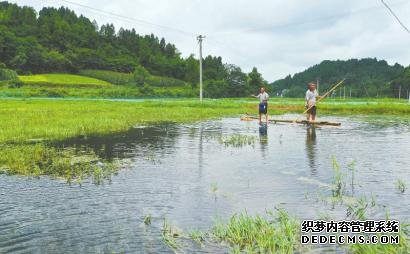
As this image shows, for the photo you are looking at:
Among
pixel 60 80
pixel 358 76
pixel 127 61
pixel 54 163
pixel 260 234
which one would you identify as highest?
pixel 127 61

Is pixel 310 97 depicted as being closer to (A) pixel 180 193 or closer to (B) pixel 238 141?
(B) pixel 238 141

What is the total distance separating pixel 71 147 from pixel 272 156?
7.89 meters

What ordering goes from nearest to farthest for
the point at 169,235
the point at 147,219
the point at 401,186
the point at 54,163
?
1. the point at 169,235
2. the point at 147,219
3. the point at 401,186
4. the point at 54,163

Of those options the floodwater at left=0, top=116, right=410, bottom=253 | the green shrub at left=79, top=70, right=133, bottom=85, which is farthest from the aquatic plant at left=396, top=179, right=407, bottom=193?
the green shrub at left=79, top=70, right=133, bottom=85

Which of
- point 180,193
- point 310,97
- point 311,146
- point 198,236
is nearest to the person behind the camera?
point 198,236

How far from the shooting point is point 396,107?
149ft

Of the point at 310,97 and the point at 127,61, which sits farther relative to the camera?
the point at 127,61

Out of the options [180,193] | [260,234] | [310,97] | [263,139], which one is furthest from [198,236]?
[310,97]

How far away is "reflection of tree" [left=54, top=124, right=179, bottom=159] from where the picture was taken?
16.6 m

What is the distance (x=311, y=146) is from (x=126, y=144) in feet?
25.4

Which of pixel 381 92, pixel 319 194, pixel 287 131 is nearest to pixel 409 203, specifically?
pixel 319 194

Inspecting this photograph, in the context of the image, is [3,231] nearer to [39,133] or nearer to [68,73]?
[39,133]

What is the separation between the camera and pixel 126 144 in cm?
1909

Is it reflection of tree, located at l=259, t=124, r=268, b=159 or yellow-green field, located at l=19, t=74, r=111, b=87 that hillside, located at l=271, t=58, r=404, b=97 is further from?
reflection of tree, located at l=259, t=124, r=268, b=159
